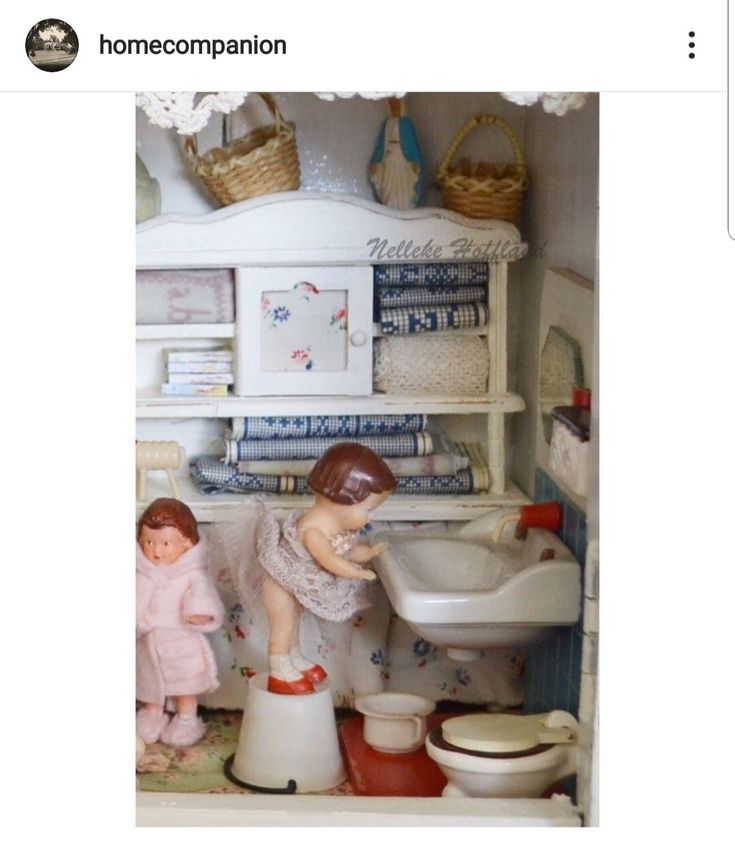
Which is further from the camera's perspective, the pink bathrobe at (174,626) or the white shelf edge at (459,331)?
the white shelf edge at (459,331)

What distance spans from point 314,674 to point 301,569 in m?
0.28

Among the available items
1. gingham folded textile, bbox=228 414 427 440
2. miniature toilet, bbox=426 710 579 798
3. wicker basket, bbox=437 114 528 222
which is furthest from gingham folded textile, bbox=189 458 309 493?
miniature toilet, bbox=426 710 579 798

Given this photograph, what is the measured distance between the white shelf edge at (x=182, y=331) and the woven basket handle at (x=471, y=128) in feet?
2.51

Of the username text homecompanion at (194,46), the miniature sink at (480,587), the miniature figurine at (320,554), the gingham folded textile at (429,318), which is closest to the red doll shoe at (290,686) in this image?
the miniature figurine at (320,554)

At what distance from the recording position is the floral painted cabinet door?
3.87m

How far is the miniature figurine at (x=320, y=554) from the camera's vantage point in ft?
11.0

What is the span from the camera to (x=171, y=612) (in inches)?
140

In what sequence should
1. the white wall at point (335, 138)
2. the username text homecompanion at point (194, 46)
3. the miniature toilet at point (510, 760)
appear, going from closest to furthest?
the username text homecompanion at point (194, 46)
the miniature toilet at point (510, 760)
the white wall at point (335, 138)

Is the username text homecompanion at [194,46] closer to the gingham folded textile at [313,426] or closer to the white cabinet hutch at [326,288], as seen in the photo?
the white cabinet hutch at [326,288]

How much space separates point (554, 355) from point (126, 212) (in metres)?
1.60

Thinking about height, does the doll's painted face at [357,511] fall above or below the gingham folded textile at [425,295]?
below

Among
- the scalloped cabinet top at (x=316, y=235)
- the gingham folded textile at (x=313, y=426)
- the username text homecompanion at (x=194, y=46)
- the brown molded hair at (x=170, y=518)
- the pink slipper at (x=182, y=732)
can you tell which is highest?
the username text homecompanion at (x=194, y=46)

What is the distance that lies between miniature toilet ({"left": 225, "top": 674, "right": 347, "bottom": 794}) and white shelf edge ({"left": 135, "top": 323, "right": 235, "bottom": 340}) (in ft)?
3.40

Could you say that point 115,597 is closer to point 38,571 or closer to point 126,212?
point 38,571
